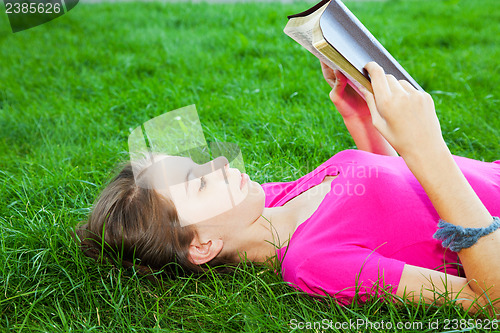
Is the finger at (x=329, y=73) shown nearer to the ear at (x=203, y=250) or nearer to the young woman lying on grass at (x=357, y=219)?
the young woman lying on grass at (x=357, y=219)

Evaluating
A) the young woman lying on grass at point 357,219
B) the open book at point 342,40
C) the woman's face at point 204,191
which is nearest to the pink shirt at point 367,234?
the young woman lying on grass at point 357,219

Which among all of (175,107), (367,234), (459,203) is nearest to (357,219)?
(367,234)

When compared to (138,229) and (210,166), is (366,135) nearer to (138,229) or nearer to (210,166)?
A: (210,166)

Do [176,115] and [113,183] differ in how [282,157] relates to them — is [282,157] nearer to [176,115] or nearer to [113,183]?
[176,115]

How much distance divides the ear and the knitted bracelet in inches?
29.9

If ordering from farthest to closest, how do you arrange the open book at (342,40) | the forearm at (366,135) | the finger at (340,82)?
the forearm at (366,135)
the finger at (340,82)
the open book at (342,40)

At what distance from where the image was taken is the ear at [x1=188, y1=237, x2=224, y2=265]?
182 centimetres

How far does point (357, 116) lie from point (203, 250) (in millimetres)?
807

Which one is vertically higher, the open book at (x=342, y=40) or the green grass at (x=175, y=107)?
the open book at (x=342, y=40)

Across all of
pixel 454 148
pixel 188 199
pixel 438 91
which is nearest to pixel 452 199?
pixel 188 199

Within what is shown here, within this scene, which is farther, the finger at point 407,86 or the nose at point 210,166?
the nose at point 210,166

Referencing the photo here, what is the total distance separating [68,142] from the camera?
10.5ft

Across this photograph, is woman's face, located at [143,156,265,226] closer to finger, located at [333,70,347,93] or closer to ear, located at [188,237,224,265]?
ear, located at [188,237,224,265]

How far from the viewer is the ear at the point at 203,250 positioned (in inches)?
71.7
